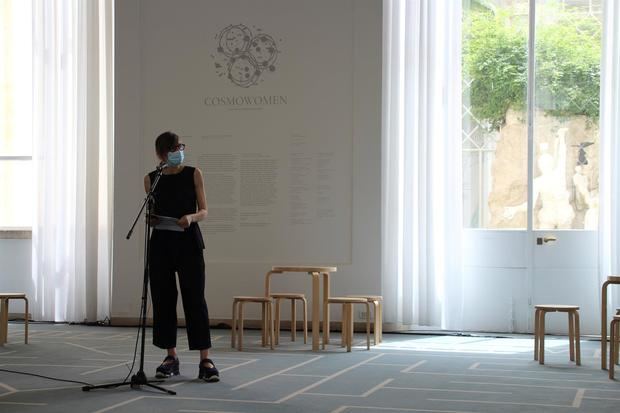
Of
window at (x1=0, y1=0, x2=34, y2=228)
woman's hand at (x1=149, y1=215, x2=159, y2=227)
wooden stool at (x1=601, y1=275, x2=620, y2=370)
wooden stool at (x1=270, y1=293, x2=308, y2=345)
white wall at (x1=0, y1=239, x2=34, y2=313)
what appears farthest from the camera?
window at (x1=0, y1=0, x2=34, y2=228)

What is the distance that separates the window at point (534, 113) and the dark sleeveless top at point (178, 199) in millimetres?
3744

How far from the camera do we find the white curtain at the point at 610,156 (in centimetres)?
799

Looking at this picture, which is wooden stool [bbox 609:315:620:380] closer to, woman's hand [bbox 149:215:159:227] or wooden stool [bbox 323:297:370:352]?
wooden stool [bbox 323:297:370:352]

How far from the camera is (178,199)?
5395mm

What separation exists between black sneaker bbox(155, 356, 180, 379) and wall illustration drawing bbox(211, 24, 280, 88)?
3.77 meters

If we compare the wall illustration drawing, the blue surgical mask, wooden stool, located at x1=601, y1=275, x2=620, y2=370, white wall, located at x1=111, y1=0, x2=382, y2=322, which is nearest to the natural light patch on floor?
white wall, located at x1=111, y1=0, x2=382, y2=322

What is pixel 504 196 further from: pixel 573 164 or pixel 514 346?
Result: pixel 514 346

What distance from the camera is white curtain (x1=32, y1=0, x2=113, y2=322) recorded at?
30.1 feet

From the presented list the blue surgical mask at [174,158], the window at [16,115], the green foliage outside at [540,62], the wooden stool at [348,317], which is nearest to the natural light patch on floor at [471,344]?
the wooden stool at [348,317]

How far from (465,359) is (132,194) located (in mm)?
3770

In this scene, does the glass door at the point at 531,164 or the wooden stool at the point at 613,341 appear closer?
the wooden stool at the point at 613,341

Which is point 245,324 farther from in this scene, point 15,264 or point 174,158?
point 174,158

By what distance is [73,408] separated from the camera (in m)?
4.48

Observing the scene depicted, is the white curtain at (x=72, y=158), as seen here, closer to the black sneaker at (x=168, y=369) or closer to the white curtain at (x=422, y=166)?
the white curtain at (x=422, y=166)
